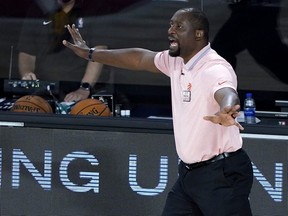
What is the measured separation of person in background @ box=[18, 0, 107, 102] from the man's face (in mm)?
2692

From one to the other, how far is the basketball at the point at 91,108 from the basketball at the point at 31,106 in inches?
8.9

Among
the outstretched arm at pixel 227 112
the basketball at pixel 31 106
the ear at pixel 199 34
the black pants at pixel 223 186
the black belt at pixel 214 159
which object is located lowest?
the black pants at pixel 223 186

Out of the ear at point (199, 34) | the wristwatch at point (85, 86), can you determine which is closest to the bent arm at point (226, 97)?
the ear at point (199, 34)

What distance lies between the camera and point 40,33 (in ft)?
30.9

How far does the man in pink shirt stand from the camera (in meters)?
6.45

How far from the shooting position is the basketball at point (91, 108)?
863cm

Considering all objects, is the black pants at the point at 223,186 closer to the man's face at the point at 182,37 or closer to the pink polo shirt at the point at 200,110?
the pink polo shirt at the point at 200,110

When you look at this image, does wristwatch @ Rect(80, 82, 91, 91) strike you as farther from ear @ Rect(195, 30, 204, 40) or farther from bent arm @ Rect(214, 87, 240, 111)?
bent arm @ Rect(214, 87, 240, 111)

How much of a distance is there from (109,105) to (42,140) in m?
0.92

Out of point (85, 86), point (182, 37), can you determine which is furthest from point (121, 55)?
point (85, 86)

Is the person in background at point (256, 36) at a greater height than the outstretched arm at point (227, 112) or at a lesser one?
greater

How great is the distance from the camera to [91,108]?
8.68m

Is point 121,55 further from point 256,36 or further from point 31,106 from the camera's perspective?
point 256,36

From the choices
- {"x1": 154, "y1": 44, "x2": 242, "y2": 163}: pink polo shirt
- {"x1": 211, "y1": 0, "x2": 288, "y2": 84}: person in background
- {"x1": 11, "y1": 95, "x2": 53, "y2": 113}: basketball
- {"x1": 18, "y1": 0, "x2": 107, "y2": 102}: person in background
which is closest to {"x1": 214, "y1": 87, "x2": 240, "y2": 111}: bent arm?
{"x1": 154, "y1": 44, "x2": 242, "y2": 163}: pink polo shirt
